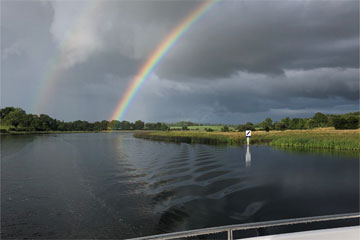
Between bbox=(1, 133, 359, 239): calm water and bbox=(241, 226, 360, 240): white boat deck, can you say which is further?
bbox=(1, 133, 359, 239): calm water

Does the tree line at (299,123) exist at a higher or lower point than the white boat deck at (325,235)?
higher

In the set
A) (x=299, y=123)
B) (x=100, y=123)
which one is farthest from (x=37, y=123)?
(x=299, y=123)

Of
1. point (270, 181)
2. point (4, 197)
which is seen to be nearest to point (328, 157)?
point (270, 181)

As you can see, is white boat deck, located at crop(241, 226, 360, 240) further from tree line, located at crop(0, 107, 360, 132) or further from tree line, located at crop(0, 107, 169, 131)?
tree line, located at crop(0, 107, 169, 131)

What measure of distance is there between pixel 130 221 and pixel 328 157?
22542 millimetres

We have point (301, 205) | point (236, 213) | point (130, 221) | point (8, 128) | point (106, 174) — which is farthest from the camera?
point (8, 128)

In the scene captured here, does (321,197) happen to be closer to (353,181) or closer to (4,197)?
(353,181)

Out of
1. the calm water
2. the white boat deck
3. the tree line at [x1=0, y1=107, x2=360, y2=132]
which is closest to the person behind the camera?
the white boat deck

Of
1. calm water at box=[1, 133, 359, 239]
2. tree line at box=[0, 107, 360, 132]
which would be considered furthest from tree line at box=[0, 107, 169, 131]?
calm water at box=[1, 133, 359, 239]

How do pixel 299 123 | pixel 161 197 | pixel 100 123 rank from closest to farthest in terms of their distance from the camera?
pixel 161 197 → pixel 299 123 → pixel 100 123

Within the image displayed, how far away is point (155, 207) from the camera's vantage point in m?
10.5

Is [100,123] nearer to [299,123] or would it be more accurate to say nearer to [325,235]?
[299,123]

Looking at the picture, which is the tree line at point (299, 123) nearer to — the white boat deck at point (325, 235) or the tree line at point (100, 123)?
the tree line at point (100, 123)

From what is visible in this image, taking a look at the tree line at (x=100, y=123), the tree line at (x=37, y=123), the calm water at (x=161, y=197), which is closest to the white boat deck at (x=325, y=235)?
the calm water at (x=161, y=197)
